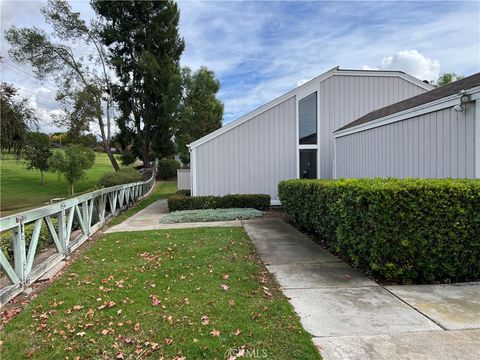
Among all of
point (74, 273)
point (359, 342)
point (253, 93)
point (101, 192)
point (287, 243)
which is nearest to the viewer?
point (359, 342)

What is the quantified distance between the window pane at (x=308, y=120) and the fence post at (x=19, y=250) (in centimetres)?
1009

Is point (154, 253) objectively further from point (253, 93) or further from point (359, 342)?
point (253, 93)

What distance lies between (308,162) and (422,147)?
632cm

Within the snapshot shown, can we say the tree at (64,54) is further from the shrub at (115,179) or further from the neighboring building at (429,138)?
Answer: the neighboring building at (429,138)

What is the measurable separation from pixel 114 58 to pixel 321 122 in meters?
20.4

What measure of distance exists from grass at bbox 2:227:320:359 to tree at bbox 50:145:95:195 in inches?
708

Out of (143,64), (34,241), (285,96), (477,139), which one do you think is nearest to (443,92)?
(477,139)

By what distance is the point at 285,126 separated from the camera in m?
12.4

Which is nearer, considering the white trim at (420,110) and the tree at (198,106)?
the white trim at (420,110)

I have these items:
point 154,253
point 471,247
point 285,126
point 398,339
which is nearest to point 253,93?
point 285,126

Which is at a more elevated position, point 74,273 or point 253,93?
point 253,93

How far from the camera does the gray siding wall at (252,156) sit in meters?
12.3

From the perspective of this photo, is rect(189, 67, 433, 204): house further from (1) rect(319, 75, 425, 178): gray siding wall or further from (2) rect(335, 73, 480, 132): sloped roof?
(2) rect(335, 73, 480, 132): sloped roof
